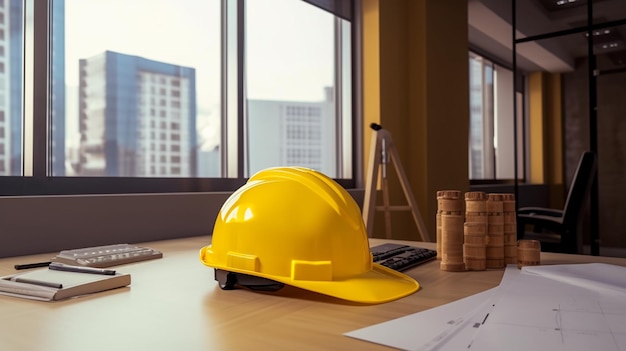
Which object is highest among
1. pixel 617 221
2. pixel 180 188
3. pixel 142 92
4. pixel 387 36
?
pixel 387 36

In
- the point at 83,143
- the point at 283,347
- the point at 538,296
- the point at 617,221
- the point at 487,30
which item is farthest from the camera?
the point at 487,30

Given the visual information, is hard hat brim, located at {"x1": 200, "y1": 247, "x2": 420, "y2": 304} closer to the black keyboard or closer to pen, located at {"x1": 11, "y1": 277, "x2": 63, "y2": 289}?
the black keyboard

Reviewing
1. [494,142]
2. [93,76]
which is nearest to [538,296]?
[93,76]

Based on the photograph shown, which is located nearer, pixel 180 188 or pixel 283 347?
pixel 283 347

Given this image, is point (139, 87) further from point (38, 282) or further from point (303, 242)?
point (303, 242)

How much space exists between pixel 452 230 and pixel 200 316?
0.54m

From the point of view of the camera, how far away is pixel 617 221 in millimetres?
3117

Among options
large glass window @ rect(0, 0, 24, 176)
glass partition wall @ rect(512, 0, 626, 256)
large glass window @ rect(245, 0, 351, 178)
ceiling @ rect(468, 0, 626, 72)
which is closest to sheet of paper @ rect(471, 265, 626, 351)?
large glass window @ rect(0, 0, 24, 176)

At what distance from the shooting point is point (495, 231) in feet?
3.17

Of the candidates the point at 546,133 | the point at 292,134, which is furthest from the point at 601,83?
the point at 292,134

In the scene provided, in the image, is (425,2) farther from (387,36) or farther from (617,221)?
(617,221)

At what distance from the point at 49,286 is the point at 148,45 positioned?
1575 mm

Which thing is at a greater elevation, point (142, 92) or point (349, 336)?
point (142, 92)

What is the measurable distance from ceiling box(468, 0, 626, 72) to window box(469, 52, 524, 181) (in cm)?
147
